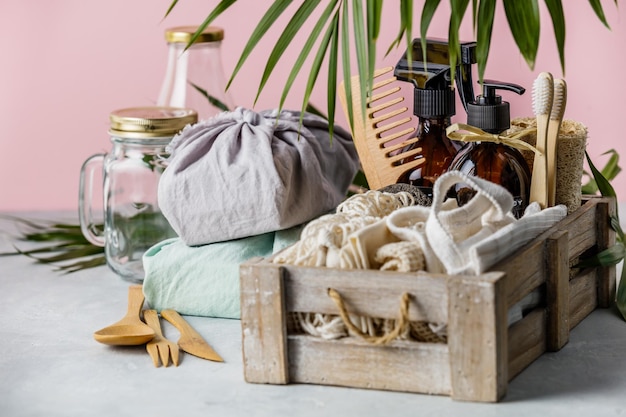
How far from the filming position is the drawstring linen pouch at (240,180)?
100 cm

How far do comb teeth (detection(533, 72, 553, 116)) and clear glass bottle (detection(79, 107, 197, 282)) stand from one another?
38cm

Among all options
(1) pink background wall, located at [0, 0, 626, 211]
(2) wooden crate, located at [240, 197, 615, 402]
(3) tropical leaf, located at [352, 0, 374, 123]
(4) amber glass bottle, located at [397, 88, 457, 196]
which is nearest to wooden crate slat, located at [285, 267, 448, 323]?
(2) wooden crate, located at [240, 197, 615, 402]

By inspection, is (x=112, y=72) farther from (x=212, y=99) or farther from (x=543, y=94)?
(x=543, y=94)

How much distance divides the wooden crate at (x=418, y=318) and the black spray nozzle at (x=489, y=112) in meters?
0.11

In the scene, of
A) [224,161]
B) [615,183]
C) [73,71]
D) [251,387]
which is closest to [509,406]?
[251,387]

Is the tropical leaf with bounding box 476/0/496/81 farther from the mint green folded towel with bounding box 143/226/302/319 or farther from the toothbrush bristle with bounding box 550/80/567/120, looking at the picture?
the mint green folded towel with bounding box 143/226/302/319

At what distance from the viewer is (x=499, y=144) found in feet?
3.11

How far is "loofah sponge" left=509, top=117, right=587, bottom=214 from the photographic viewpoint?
0.96 metres

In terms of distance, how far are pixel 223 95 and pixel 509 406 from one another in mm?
667

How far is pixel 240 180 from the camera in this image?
100 cm

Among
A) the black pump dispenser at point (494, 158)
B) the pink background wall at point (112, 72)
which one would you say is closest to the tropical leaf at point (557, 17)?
the black pump dispenser at point (494, 158)

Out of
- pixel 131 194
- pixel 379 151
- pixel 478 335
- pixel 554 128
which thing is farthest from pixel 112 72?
pixel 478 335

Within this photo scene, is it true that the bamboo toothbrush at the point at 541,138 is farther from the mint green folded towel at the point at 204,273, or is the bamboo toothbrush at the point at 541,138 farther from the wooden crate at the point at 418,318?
the mint green folded towel at the point at 204,273

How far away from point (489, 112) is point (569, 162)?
93 millimetres
